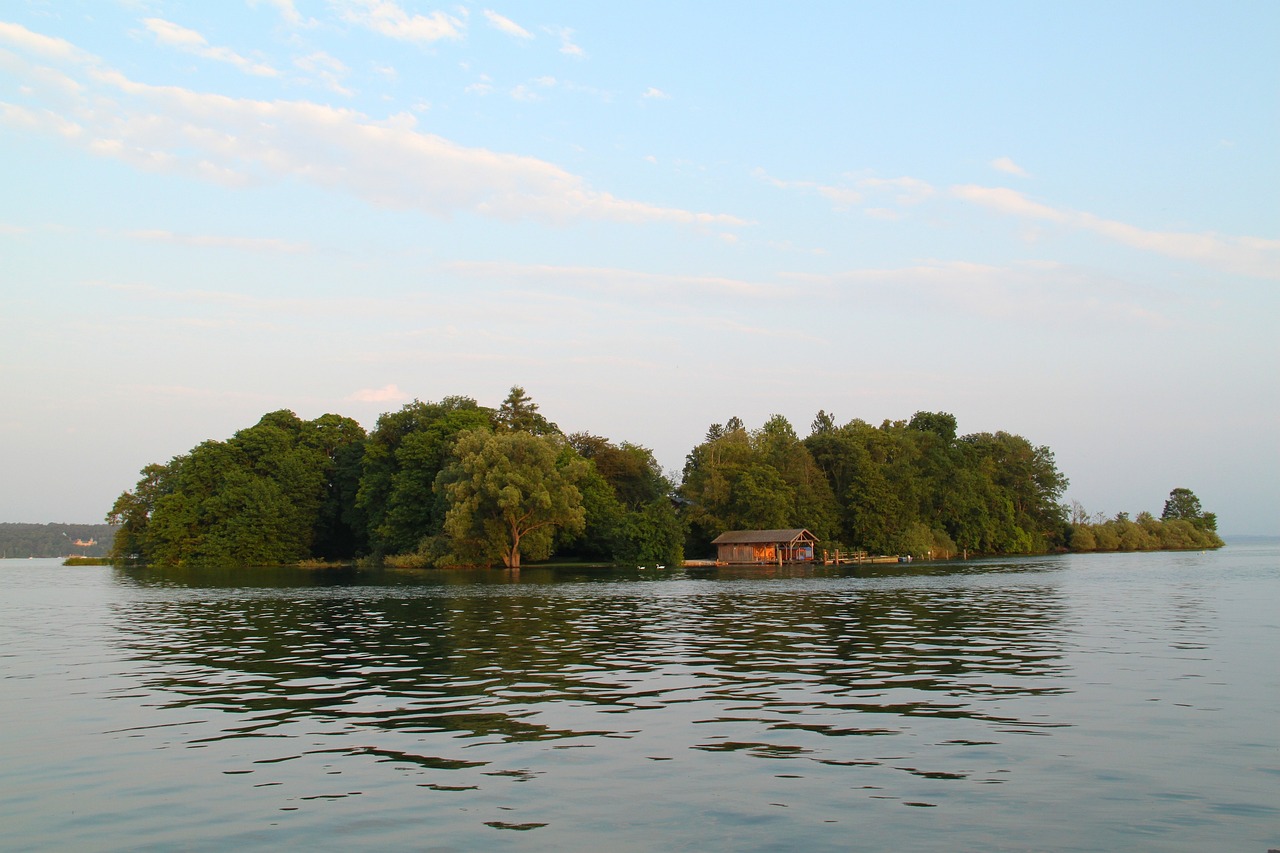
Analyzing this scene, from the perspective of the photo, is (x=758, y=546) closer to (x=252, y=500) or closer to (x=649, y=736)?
(x=252, y=500)

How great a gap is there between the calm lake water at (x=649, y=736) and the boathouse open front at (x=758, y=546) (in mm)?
68831

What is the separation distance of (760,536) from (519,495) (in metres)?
27.6

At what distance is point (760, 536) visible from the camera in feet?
331

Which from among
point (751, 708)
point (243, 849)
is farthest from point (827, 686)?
point (243, 849)

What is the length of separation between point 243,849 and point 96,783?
3903 mm

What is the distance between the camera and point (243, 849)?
909cm

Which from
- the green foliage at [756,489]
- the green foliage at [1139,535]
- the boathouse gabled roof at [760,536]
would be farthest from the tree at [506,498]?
the green foliage at [1139,535]

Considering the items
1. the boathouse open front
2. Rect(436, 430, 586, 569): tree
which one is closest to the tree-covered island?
Rect(436, 430, 586, 569): tree

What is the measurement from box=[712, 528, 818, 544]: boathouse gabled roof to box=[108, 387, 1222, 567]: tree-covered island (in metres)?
4.55

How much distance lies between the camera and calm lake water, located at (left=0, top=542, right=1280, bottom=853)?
9672 mm

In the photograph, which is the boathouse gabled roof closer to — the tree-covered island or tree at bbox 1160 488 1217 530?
the tree-covered island

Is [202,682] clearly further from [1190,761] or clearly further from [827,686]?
[1190,761]

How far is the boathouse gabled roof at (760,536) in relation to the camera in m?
99.9

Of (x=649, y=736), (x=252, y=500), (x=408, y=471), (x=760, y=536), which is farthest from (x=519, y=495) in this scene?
(x=649, y=736)
